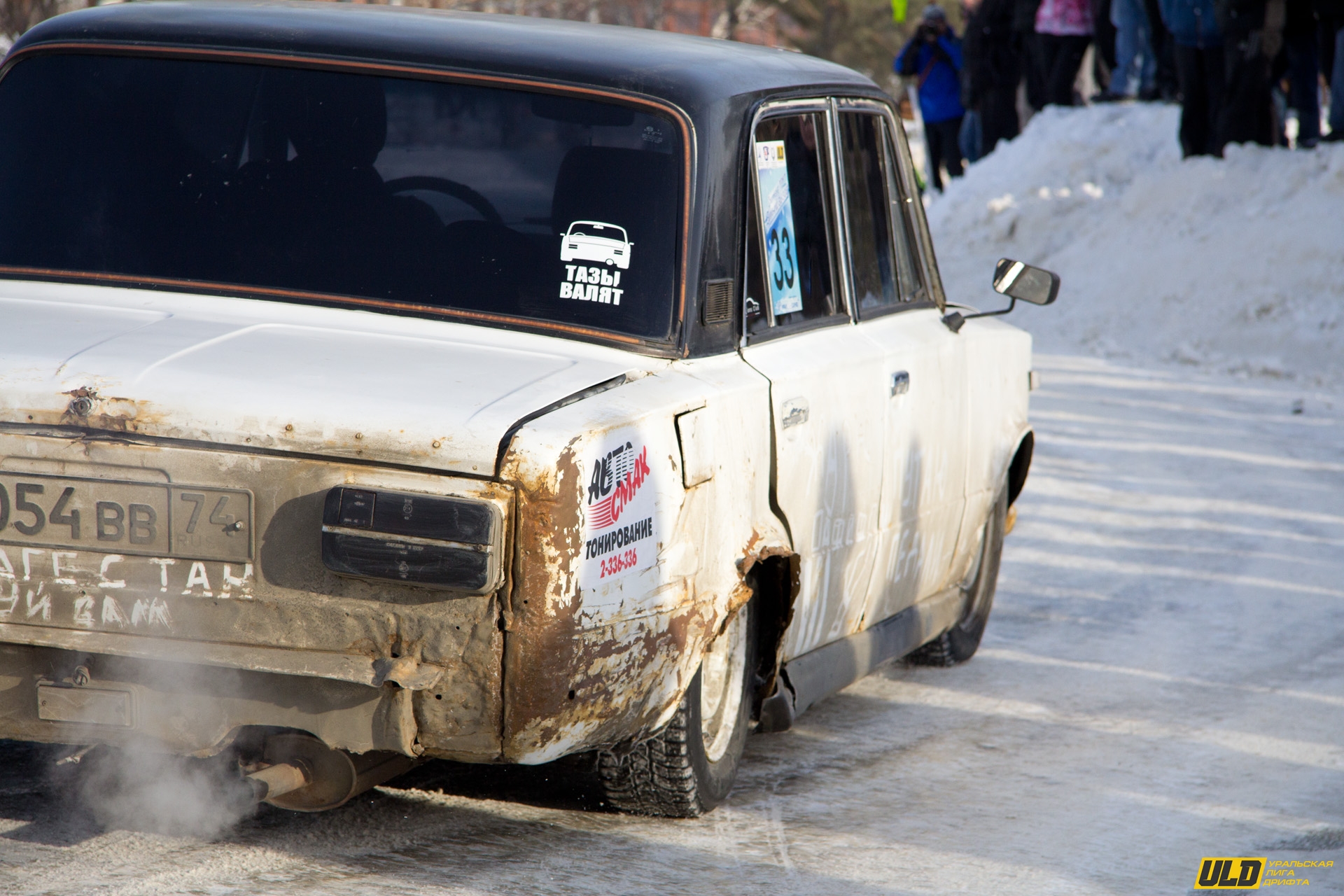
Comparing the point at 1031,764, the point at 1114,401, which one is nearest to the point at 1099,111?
the point at 1114,401

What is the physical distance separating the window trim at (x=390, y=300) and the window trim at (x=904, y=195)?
114 centimetres

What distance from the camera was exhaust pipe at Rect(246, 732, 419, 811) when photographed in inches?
145

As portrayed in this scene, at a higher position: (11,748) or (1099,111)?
(1099,111)

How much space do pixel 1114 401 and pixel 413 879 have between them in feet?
31.4

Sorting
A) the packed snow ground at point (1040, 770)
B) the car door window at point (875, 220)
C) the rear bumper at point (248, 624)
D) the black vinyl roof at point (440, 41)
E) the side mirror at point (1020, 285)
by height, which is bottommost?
the packed snow ground at point (1040, 770)

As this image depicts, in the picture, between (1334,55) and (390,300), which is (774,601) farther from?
(1334,55)

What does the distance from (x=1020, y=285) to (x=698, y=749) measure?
228cm

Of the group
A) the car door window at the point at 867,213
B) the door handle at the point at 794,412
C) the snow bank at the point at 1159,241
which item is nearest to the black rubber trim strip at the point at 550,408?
the door handle at the point at 794,412

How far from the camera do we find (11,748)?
4.58m

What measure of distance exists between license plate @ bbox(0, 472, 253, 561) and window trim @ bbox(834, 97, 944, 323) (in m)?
2.31

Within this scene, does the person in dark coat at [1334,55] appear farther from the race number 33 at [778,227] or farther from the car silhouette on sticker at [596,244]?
the car silhouette on sticker at [596,244]

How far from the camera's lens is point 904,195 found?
576cm

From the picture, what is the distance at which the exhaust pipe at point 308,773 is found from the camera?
367 cm

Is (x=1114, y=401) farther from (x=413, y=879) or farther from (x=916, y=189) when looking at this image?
(x=413, y=879)
